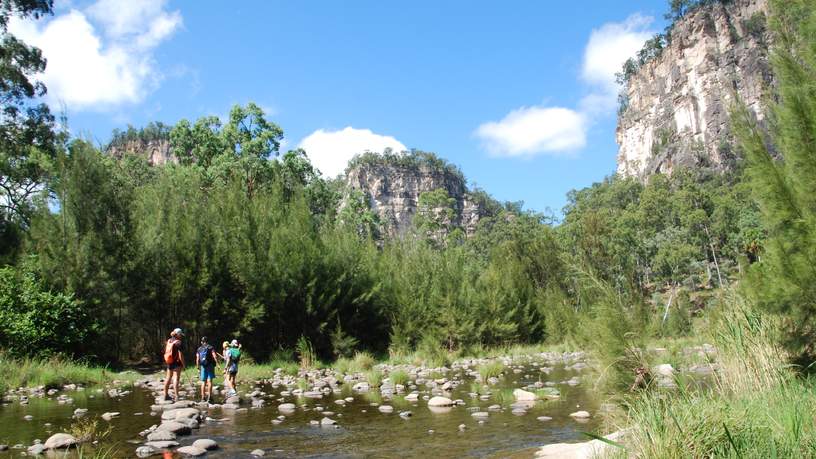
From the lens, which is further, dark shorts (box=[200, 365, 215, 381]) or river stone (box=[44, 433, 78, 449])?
dark shorts (box=[200, 365, 215, 381])

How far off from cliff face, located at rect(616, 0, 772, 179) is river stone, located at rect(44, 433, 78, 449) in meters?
97.0

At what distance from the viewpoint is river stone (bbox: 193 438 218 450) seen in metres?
8.20

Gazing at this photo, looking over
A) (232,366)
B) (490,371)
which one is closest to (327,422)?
(232,366)

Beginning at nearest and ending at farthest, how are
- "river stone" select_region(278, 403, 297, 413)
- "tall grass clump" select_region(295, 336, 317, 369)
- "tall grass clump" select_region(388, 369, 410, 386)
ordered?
1. "river stone" select_region(278, 403, 297, 413)
2. "tall grass clump" select_region(388, 369, 410, 386)
3. "tall grass clump" select_region(295, 336, 317, 369)

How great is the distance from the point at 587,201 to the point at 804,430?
94596 mm

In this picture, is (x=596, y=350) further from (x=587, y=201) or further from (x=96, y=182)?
(x=587, y=201)

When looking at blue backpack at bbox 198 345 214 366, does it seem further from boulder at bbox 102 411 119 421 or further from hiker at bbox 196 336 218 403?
boulder at bbox 102 411 119 421

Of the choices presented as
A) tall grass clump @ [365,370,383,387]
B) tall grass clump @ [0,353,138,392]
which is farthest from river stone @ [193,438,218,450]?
tall grass clump @ [0,353,138,392]

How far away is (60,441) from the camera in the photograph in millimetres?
8055

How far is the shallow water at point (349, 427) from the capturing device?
8312 mm

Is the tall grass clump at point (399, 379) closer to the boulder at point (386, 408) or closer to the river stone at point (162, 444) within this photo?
the boulder at point (386, 408)

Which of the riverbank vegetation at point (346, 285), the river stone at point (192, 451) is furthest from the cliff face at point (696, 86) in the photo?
the river stone at point (192, 451)

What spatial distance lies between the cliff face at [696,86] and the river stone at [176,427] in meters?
95.4

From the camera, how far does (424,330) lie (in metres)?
26.3
